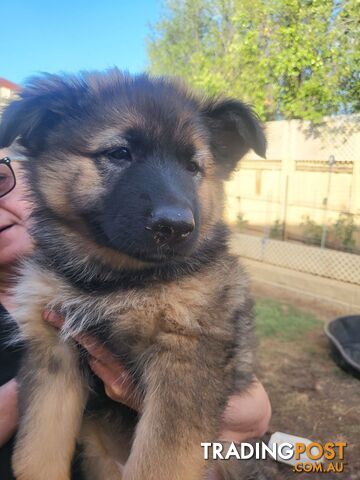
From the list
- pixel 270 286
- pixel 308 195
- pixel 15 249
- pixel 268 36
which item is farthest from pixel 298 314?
pixel 268 36

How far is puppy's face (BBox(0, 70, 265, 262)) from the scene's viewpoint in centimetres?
173

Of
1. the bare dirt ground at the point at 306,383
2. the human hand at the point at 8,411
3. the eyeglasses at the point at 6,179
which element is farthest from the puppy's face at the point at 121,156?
the bare dirt ground at the point at 306,383

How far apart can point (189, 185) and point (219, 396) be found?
87cm

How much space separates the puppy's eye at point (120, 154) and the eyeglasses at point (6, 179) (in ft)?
2.25

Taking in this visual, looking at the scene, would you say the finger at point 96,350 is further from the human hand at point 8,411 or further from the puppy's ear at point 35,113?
the puppy's ear at point 35,113

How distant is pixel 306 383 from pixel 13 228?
11.5 feet

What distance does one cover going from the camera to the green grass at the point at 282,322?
5.86m

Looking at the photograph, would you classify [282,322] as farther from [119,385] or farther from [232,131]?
[119,385]

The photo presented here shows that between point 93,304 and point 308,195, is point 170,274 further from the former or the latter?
point 308,195

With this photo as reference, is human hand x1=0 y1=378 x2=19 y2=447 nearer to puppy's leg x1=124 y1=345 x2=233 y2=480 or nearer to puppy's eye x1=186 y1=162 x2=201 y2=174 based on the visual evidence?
puppy's leg x1=124 y1=345 x2=233 y2=480

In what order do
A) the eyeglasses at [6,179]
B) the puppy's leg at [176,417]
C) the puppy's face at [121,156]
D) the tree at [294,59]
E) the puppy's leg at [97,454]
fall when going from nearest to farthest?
the puppy's leg at [176,417] → the puppy's face at [121,156] → the puppy's leg at [97,454] → the eyeglasses at [6,179] → the tree at [294,59]

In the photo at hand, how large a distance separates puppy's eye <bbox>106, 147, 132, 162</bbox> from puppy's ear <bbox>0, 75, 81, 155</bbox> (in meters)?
0.34

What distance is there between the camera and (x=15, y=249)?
7.82 ft

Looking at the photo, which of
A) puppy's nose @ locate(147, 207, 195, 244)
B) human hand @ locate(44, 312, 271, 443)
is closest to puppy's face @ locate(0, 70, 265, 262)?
puppy's nose @ locate(147, 207, 195, 244)
